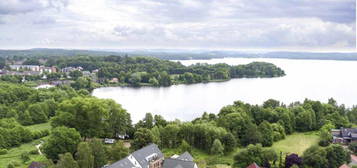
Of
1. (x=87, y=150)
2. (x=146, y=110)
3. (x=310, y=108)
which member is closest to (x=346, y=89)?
(x=310, y=108)

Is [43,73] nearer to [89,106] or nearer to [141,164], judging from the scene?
[89,106]

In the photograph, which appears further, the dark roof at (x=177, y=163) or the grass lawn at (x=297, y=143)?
the grass lawn at (x=297, y=143)

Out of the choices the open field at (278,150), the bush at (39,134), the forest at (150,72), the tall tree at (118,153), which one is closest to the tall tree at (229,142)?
the open field at (278,150)

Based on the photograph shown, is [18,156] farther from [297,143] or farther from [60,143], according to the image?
[297,143]

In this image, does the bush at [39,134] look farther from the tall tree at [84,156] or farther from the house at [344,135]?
the house at [344,135]

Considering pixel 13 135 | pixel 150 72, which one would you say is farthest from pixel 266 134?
pixel 150 72

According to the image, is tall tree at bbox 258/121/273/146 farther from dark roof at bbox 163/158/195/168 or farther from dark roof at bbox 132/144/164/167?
dark roof at bbox 163/158/195/168

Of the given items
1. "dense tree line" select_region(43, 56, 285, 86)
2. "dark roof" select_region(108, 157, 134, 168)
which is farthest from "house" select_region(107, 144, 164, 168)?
"dense tree line" select_region(43, 56, 285, 86)
